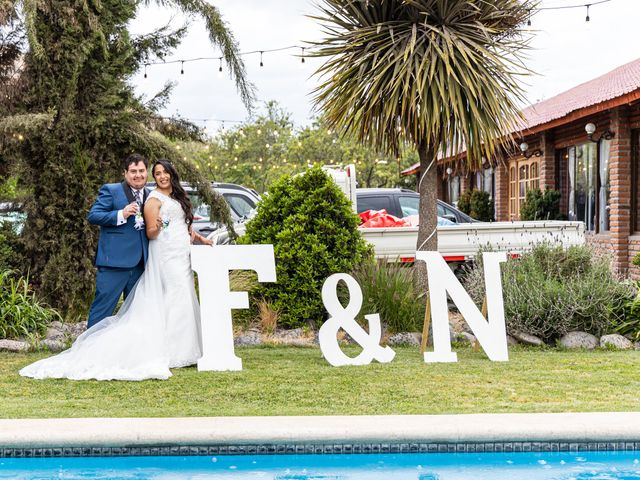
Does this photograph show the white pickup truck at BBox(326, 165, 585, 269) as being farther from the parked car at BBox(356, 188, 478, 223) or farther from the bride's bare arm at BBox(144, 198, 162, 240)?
the bride's bare arm at BBox(144, 198, 162, 240)

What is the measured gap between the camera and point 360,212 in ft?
49.8

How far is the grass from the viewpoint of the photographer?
6.27 metres

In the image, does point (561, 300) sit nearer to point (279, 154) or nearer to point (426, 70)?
point (426, 70)

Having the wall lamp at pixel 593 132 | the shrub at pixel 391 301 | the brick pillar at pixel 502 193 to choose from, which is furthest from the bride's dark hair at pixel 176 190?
the brick pillar at pixel 502 193

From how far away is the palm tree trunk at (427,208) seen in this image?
10664mm

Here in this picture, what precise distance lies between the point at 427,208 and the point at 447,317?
258cm

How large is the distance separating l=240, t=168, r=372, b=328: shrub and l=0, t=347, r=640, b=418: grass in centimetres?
156

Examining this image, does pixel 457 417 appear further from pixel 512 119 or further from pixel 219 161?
pixel 219 161

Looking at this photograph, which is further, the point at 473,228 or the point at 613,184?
the point at 613,184

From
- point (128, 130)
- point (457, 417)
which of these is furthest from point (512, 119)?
point (457, 417)

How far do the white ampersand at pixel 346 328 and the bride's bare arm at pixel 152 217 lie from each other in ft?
5.35

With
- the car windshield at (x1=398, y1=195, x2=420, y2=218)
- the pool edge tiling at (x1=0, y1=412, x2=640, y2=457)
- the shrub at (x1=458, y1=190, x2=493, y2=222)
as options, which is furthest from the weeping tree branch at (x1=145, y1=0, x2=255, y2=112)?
the shrub at (x1=458, y1=190, x2=493, y2=222)

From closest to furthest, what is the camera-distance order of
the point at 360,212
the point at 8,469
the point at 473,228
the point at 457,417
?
the point at 8,469, the point at 457,417, the point at 473,228, the point at 360,212

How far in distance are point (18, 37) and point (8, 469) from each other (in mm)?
7170
